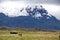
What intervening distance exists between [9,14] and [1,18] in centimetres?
46

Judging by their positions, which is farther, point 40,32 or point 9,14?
point 40,32

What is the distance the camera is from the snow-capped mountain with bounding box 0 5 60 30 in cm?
859

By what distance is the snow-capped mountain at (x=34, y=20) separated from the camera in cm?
859

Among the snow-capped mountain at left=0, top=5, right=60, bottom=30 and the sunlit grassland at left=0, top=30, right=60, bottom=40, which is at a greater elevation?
the snow-capped mountain at left=0, top=5, right=60, bottom=30

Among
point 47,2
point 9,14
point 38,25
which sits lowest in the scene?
point 38,25

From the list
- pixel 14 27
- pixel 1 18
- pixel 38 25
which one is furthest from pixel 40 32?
pixel 1 18

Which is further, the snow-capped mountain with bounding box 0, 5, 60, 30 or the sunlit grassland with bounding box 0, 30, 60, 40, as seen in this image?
the snow-capped mountain with bounding box 0, 5, 60, 30

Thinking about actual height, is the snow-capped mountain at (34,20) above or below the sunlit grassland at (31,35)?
above

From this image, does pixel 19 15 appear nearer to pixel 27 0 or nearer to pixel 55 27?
pixel 27 0

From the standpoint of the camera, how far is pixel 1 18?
861 centimetres

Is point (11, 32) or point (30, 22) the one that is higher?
point (30, 22)

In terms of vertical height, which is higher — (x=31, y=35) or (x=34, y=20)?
(x=34, y=20)

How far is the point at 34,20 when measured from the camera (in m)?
8.70

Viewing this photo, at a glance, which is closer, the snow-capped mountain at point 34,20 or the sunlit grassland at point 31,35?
the sunlit grassland at point 31,35
